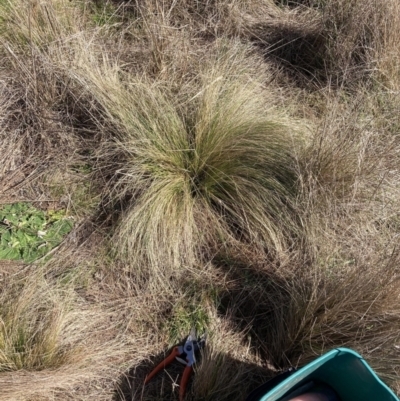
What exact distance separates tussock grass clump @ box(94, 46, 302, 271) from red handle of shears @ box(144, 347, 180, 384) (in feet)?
1.10

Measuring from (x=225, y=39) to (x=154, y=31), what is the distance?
0.37 metres

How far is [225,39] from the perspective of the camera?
264cm

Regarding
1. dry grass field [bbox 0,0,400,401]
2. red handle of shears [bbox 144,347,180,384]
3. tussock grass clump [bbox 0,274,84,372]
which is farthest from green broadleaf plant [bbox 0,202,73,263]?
red handle of shears [bbox 144,347,180,384]

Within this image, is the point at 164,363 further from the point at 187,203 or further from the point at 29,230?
the point at 29,230

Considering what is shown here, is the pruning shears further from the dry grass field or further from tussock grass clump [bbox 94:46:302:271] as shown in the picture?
tussock grass clump [bbox 94:46:302:271]

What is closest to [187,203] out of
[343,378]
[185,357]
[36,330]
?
[185,357]

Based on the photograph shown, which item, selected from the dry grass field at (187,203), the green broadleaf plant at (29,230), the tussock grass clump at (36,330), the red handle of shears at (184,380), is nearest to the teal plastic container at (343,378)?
the dry grass field at (187,203)

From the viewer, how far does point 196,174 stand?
216cm

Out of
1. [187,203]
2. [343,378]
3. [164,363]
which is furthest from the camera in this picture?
[187,203]

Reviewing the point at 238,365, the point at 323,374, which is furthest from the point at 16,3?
the point at 323,374

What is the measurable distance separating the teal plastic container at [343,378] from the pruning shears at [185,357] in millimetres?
310

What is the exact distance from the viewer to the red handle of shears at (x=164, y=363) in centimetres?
177

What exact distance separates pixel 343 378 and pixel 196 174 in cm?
96

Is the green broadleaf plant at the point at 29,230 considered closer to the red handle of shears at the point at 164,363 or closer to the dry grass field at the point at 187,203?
the dry grass field at the point at 187,203
